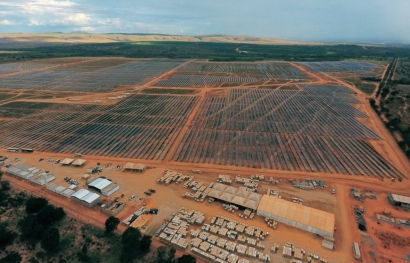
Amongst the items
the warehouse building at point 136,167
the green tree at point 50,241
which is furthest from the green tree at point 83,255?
the warehouse building at point 136,167

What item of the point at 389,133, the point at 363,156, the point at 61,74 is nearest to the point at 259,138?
the point at 363,156

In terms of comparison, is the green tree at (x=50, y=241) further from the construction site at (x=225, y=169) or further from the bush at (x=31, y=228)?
the construction site at (x=225, y=169)

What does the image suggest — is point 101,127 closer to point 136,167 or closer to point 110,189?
point 136,167

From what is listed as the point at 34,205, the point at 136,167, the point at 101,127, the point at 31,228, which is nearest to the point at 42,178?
the point at 34,205

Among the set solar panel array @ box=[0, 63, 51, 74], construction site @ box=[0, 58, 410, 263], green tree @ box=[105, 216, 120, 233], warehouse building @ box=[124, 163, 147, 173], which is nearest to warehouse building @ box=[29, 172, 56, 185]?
construction site @ box=[0, 58, 410, 263]

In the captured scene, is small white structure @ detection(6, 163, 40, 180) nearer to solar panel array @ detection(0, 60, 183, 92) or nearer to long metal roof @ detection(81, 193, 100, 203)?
long metal roof @ detection(81, 193, 100, 203)

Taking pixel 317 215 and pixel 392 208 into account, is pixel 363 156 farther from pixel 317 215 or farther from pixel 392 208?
pixel 317 215
